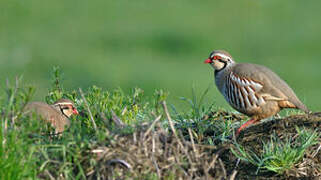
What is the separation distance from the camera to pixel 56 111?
579 cm

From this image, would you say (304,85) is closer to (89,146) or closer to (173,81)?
(173,81)

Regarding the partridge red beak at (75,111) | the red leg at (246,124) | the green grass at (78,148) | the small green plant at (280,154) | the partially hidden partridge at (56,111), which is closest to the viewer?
the green grass at (78,148)

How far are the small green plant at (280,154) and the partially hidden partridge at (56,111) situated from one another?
1336 millimetres

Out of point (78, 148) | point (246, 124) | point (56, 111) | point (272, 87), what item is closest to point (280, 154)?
point (246, 124)

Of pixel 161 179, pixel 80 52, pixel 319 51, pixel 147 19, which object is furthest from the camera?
pixel 147 19

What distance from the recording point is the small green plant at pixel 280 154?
497cm

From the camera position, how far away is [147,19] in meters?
19.1

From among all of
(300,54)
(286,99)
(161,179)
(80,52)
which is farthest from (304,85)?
(161,179)

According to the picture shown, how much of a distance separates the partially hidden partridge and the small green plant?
1336 millimetres

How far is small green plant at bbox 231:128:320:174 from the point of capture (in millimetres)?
4973

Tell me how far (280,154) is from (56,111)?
177 cm

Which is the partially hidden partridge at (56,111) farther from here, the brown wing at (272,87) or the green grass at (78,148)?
the brown wing at (272,87)

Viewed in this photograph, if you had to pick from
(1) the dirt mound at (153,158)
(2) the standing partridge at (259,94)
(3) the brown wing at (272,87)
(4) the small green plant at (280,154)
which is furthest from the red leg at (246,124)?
(1) the dirt mound at (153,158)

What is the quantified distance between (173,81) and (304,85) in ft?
8.61
